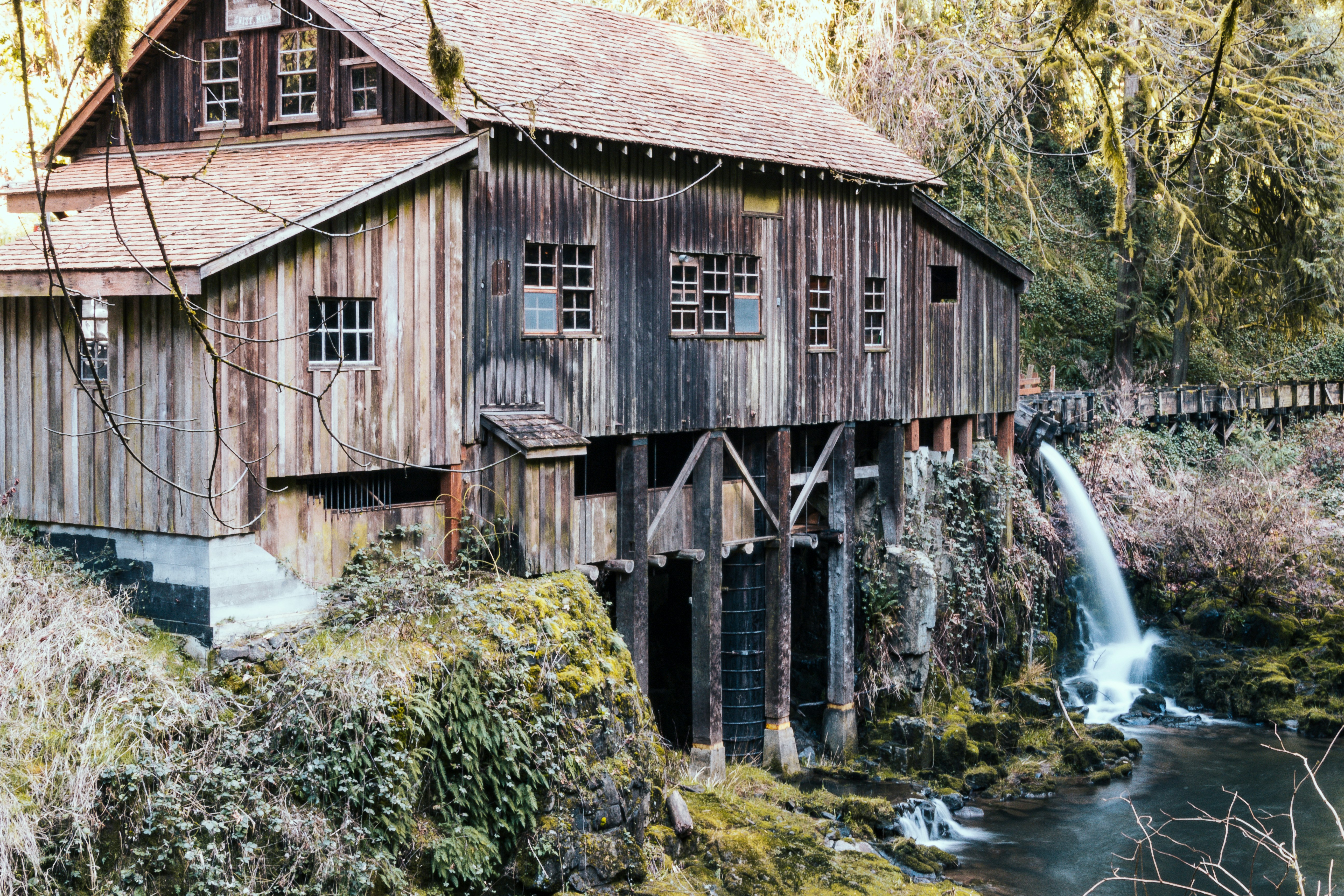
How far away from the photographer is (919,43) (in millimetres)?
26500

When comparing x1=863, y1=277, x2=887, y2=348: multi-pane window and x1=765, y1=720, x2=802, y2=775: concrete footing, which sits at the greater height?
x1=863, y1=277, x2=887, y2=348: multi-pane window

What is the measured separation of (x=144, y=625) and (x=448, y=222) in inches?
184

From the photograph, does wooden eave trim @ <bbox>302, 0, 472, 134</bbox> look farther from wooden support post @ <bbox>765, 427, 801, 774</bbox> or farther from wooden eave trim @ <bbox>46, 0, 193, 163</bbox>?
wooden support post @ <bbox>765, 427, 801, 774</bbox>

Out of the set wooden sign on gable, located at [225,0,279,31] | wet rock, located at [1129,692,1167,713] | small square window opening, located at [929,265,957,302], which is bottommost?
wet rock, located at [1129,692,1167,713]

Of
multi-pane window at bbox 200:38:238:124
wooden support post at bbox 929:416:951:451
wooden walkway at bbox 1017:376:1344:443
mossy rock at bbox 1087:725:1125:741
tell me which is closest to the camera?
multi-pane window at bbox 200:38:238:124

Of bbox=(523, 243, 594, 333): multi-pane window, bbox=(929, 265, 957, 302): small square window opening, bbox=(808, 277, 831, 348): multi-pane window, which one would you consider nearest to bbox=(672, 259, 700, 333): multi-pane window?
bbox=(523, 243, 594, 333): multi-pane window

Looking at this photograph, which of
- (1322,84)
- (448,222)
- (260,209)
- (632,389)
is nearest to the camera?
(260,209)

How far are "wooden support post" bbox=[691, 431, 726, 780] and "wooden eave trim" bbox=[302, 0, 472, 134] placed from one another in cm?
542

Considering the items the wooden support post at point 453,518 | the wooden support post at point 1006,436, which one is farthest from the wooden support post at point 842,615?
the wooden support post at point 453,518

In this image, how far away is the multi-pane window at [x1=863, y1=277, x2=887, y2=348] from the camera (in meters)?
18.6

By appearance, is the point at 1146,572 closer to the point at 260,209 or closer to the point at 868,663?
the point at 868,663

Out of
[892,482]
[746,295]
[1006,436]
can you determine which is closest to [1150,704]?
[1006,436]

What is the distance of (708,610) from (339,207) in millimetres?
7251

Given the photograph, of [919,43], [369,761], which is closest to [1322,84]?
[919,43]
